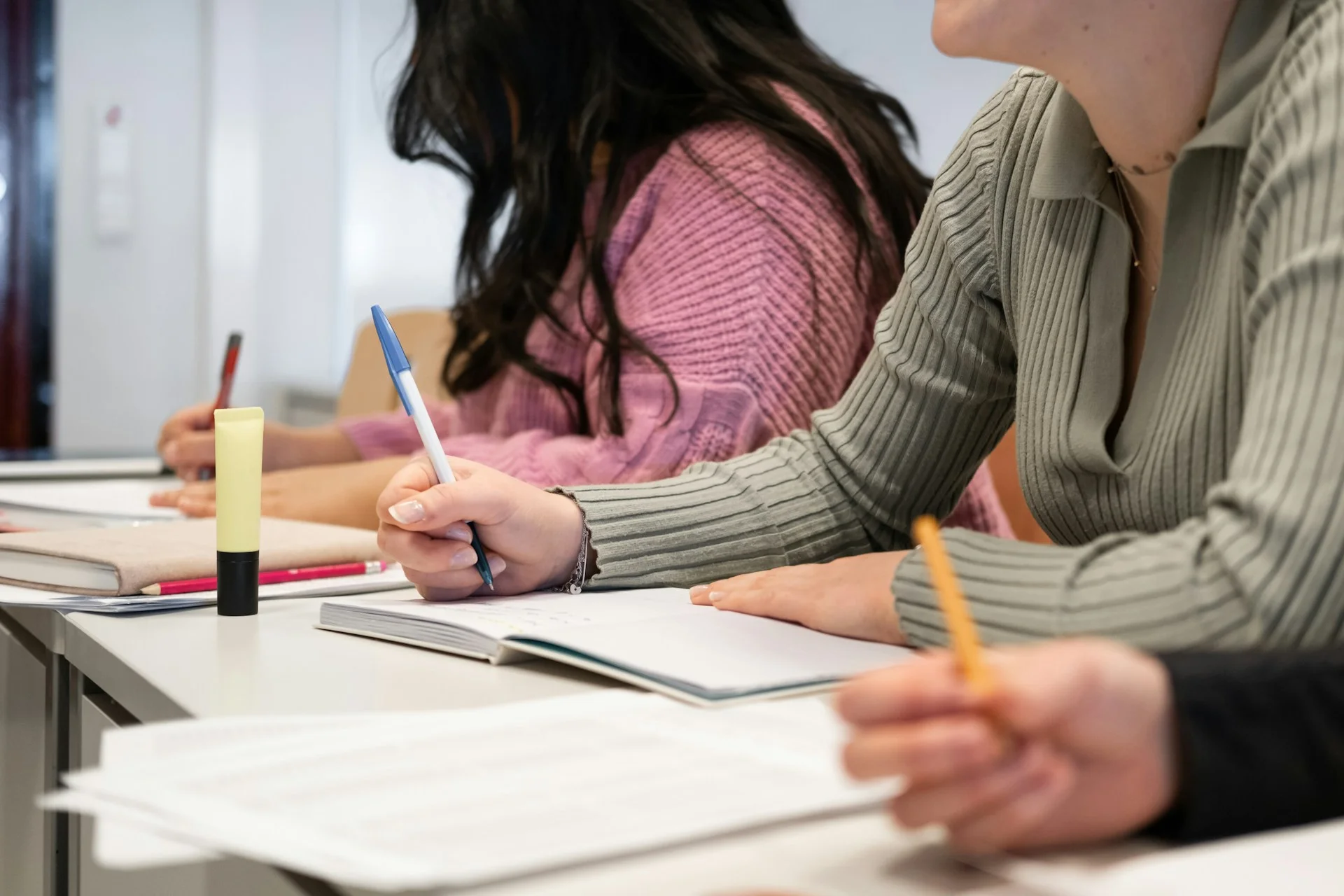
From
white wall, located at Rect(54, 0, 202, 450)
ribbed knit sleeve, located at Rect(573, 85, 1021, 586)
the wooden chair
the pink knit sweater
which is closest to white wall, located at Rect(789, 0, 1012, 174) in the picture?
the pink knit sweater

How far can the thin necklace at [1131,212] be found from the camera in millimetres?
827

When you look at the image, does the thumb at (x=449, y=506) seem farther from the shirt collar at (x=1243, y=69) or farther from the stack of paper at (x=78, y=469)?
the stack of paper at (x=78, y=469)

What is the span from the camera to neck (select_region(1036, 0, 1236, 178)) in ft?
2.38

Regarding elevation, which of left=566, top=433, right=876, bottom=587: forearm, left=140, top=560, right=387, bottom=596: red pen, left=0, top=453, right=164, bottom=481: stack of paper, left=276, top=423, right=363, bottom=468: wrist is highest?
left=566, top=433, right=876, bottom=587: forearm

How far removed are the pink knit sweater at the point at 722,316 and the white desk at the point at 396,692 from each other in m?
0.39

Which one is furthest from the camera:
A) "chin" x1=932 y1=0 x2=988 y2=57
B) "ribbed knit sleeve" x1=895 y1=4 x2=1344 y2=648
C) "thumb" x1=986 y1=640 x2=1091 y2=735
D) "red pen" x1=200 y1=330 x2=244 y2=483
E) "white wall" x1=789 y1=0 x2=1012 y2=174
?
"white wall" x1=789 y1=0 x2=1012 y2=174

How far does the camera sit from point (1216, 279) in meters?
0.72

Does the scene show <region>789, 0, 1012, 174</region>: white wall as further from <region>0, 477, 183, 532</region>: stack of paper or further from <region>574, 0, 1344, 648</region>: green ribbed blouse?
<region>0, 477, 183, 532</region>: stack of paper

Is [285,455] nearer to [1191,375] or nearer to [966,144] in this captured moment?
[966,144]

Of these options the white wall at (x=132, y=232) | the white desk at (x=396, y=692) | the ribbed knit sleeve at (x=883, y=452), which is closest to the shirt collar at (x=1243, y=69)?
the ribbed knit sleeve at (x=883, y=452)

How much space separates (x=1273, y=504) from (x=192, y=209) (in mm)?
3348

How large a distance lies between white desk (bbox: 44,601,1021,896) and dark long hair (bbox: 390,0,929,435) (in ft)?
1.81

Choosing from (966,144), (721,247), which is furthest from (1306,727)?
(721,247)

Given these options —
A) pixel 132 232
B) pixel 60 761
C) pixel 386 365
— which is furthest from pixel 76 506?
pixel 132 232
